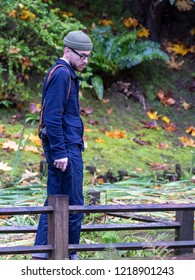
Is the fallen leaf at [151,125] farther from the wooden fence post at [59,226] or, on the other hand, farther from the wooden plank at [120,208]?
the wooden fence post at [59,226]

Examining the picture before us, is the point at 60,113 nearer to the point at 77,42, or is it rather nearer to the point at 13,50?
the point at 77,42

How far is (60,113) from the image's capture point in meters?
5.12

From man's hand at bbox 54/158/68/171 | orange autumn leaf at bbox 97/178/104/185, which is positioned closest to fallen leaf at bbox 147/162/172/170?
orange autumn leaf at bbox 97/178/104/185

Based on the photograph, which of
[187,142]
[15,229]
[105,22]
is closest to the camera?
[15,229]

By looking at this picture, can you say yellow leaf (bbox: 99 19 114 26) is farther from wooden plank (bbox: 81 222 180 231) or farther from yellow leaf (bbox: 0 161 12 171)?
wooden plank (bbox: 81 222 180 231)

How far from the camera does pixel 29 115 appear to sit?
34.2ft

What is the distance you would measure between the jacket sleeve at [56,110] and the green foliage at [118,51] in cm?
615

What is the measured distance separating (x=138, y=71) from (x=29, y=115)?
276 cm

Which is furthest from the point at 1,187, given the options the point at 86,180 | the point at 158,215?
the point at 158,215

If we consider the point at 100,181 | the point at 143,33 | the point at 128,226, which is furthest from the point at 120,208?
the point at 143,33

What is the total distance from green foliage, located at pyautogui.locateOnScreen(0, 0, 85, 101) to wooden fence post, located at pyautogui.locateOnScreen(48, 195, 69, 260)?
562cm

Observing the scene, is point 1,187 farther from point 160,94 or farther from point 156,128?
point 160,94

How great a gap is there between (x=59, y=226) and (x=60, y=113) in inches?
32.6

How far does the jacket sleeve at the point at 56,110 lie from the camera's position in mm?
5105
